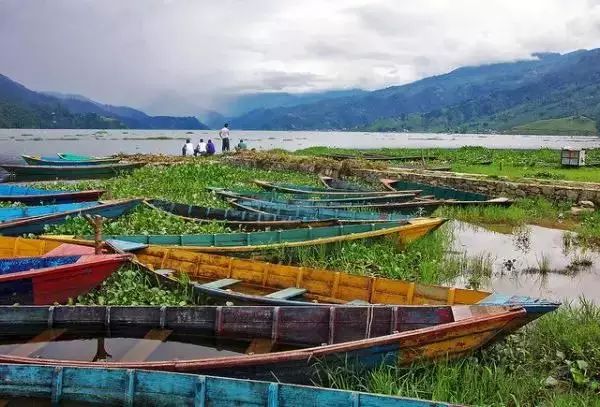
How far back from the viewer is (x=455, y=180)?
74.3 ft

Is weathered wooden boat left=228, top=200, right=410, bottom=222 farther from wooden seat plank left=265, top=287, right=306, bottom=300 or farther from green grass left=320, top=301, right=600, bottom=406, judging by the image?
green grass left=320, top=301, right=600, bottom=406

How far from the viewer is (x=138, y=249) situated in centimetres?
1021

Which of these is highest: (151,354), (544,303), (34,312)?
(544,303)

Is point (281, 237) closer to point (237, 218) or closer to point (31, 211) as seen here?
point (237, 218)

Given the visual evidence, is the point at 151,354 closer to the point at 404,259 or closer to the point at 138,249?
the point at 138,249

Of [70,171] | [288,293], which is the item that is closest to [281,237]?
[288,293]

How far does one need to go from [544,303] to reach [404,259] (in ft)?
18.7

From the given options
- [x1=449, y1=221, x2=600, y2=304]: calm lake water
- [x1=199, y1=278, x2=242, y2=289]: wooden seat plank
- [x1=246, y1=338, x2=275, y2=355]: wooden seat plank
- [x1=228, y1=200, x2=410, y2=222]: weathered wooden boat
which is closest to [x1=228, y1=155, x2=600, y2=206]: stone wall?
[x1=449, y1=221, x2=600, y2=304]: calm lake water

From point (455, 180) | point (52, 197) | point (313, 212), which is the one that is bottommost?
point (52, 197)

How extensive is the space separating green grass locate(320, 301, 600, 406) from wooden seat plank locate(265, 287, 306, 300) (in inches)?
96.8

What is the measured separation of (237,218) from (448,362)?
364 inches

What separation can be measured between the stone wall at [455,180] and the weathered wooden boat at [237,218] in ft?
33.2

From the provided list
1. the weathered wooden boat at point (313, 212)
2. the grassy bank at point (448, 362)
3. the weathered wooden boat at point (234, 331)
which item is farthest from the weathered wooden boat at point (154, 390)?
the weathered wooden boat at point (313, 212)

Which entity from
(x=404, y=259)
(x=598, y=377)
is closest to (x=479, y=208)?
(x=404, y=259)
